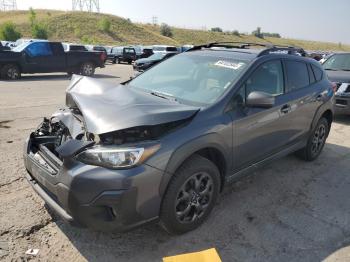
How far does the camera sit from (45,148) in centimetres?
354

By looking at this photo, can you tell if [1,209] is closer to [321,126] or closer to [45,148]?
[45,148]

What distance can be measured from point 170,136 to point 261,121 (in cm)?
143

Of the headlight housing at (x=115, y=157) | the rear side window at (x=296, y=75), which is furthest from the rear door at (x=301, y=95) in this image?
the headlight housing at (x=115, y=157)

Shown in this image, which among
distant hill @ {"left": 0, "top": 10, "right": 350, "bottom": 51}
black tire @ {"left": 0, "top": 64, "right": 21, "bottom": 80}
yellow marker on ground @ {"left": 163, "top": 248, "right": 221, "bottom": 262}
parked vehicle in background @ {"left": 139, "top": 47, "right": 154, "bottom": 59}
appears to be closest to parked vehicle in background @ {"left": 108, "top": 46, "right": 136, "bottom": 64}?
parked vehicle in background @ {"left": 139, "top": 47, "right": 154, "bottom": 59}

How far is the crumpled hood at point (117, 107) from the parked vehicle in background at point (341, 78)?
244 inches

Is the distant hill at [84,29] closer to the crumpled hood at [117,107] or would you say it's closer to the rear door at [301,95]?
the rear door at [301,95]

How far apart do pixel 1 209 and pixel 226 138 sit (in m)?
2.43

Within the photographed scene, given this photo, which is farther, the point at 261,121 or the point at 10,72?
the point at 10,72

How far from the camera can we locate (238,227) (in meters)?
3.72

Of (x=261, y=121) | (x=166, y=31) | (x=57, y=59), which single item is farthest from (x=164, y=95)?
(x=166, y=31)

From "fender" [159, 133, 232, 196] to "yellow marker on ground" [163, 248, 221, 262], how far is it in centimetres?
53

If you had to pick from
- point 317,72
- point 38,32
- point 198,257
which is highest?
point 38,32

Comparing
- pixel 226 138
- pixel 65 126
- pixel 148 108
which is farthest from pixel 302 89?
pixel 65 126

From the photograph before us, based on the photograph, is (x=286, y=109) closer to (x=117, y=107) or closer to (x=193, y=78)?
(x=193, y=78)
